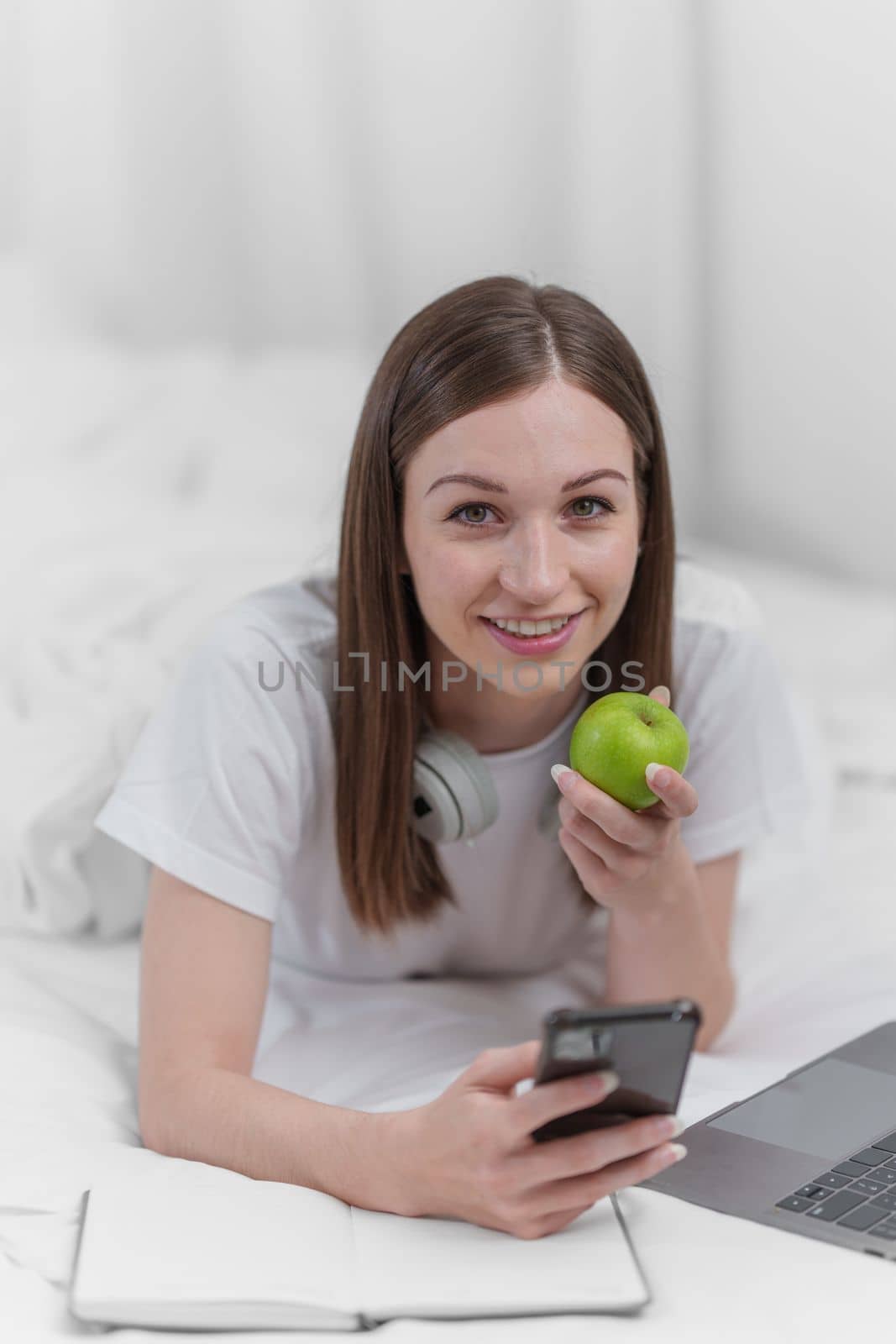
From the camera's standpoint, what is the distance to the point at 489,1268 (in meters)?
0.85

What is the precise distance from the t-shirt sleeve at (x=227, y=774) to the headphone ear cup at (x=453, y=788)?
0.32 ft

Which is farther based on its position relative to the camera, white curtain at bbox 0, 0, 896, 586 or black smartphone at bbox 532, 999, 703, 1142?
white curtain at bbox 0, 0, 896, 586

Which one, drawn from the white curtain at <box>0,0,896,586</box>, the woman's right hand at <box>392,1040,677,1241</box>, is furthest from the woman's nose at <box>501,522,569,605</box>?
the white curtain at <box>0,0,896,586</box>

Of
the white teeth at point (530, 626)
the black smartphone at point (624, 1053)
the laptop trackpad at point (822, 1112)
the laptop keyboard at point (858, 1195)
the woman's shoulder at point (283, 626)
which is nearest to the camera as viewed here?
the black smartphone at point (624, 1053)

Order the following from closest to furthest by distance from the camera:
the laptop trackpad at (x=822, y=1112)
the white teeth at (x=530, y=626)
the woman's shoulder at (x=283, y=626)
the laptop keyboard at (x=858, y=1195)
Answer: the laptop keyboard at (x=858, y=1195), the laptop trackpad at (x=822, y=1112), the white teeth at (x=530, y=626), the woman's shoulder at (x=283, y=626)

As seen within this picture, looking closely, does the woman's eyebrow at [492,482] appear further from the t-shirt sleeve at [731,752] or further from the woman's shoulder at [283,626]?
the t-shirt sleeve at [731,752]

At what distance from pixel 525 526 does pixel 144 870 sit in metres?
0.60

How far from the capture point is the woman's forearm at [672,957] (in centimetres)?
122

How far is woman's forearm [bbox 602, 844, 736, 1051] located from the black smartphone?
39 cm

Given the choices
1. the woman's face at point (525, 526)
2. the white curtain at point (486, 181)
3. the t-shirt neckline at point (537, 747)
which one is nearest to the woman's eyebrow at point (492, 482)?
the woman's face at point (525, 526)

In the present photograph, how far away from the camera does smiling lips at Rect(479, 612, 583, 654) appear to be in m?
1.10

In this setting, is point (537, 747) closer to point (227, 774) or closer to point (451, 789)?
point (451, 789)

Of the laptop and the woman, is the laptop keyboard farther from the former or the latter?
the woman

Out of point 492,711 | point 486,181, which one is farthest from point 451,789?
point 486,181
